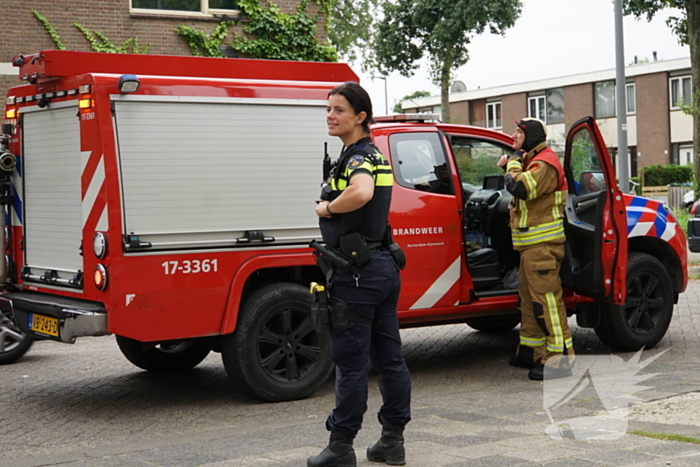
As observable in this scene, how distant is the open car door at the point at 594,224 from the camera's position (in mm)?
7441

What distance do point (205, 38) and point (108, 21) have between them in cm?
172

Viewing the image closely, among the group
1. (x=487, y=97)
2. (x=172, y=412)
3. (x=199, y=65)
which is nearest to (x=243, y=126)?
(x=199, y=65)

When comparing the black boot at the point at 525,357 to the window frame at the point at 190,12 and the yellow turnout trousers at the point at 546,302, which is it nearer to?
the yellow turnout trousers at the point at 546,302

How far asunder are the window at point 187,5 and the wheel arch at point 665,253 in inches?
430

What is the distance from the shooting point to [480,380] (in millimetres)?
7309

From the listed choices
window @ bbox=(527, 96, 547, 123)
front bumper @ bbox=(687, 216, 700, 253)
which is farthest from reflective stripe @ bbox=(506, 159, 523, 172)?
window @ bbox=(527, 96, 547, 123)

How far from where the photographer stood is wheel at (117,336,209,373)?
7621mm

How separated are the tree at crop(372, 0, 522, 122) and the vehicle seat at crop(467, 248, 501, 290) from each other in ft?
93.9

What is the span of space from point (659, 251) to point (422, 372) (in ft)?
8.37

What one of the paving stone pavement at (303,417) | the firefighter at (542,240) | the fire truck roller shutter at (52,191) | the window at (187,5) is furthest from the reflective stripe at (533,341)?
the window at (187,5)

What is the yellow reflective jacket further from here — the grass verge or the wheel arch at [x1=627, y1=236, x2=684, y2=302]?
the grass verge

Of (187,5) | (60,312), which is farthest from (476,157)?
(187,5)

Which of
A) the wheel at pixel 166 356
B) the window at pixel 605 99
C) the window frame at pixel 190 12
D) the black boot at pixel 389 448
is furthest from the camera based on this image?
the window at pixel 605 99

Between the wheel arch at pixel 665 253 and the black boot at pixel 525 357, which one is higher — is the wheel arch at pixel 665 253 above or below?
above
